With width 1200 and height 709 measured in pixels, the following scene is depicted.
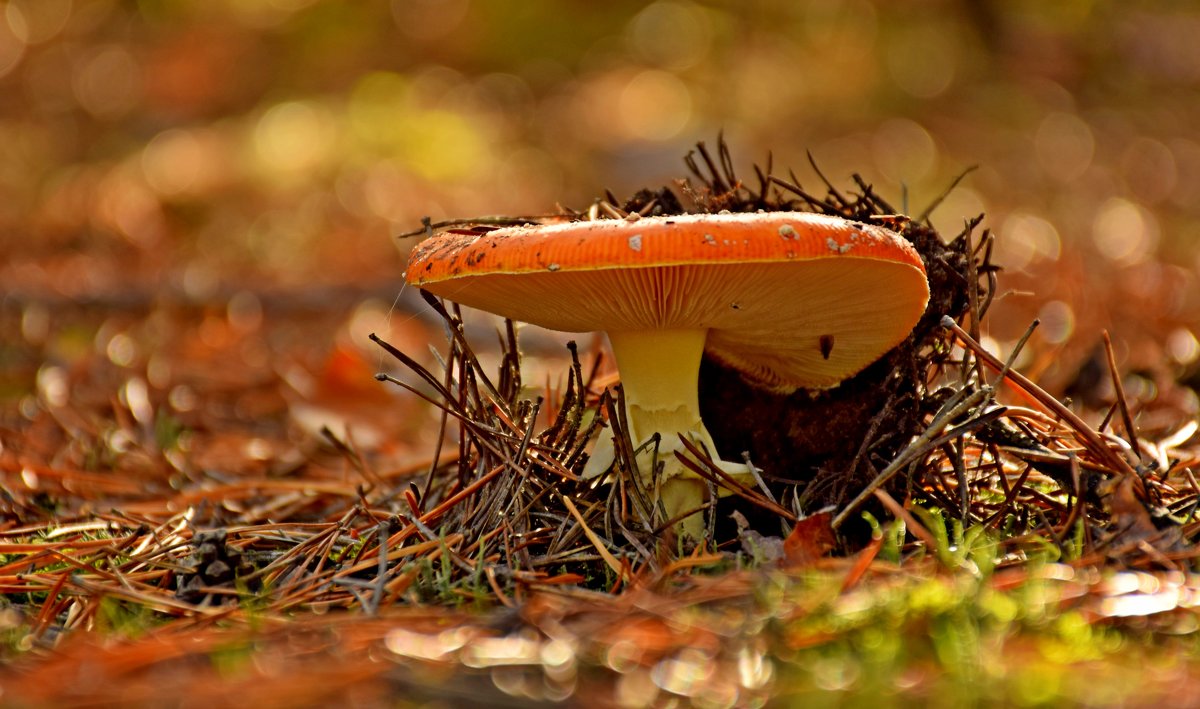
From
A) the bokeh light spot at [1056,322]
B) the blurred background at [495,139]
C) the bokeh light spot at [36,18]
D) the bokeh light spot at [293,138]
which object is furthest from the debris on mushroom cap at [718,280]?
the bokeh light spot at [36,18]

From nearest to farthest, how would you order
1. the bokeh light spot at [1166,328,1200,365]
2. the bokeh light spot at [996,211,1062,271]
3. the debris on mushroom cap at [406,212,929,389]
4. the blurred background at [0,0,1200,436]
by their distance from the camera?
the debris on mushroom cap at [406,212,929,389] → the bokeh light spot at [1166,328,1200,365] → the blurred background at [0,0,1200,436] → the bokeh light spot at [996,211,1062,271]

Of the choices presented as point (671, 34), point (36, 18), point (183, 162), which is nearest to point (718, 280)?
point (183, 162)

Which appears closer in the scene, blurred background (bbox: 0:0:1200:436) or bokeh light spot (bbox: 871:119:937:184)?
blurred background (bbox: 0:0:1200:436)

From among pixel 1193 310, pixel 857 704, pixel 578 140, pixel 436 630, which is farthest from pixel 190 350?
→ pixel 578 140

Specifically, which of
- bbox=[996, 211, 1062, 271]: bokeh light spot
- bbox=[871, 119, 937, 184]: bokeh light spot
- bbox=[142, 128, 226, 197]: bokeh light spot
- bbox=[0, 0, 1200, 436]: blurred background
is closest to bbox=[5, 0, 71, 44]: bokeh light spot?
bbox=[0, 0, 1200, 436]: blurred background

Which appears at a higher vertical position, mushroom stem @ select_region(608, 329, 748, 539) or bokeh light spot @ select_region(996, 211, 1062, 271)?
bokeh light spot @ select_region(996, 211, 1062, 271)

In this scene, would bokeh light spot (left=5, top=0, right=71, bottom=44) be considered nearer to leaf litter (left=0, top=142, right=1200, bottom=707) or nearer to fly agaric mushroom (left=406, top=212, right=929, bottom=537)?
leaf litter (left=0, top=142, right=1200, bottom=707)
